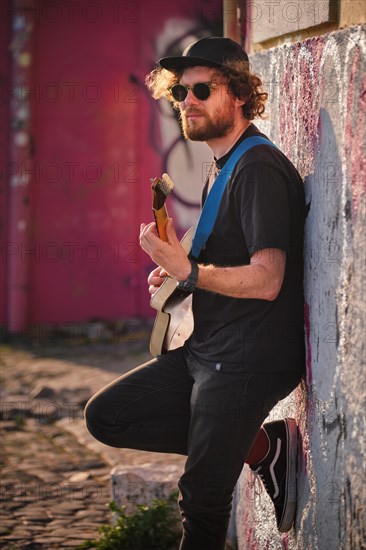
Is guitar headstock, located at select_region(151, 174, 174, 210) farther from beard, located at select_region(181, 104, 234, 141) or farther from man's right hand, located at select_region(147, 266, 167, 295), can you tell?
man's right hand, located at select_region(147, 266, 167, 295)

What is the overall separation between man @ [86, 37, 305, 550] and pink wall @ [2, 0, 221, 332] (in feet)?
22.7

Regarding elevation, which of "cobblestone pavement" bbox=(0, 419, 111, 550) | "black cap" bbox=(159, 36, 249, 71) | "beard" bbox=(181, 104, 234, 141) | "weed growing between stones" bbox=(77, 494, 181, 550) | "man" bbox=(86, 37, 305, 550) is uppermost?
"black cap" bbox=(159, 36, 249, 71)

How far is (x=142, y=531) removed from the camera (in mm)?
4789

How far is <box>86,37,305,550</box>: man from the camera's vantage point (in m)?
3.51

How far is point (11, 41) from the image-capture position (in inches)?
419

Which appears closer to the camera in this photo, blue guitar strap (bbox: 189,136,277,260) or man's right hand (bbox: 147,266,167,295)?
blue guitar strap (bbox: 189,136,277,260)

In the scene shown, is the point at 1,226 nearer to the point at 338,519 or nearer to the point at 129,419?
the point at 129,419

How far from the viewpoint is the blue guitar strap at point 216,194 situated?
12.2 feet

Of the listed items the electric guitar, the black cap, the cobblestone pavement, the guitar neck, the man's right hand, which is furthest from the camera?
the cobblestone pavement

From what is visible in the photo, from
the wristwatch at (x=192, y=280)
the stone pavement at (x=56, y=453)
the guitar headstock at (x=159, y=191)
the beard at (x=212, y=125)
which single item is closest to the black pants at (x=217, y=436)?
the wristwatch at (x=192, y=280)

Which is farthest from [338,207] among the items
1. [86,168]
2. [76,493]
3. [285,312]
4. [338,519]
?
[86,168]

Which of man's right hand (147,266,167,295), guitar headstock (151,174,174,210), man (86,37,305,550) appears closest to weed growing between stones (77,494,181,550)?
man (86,37,305,550)

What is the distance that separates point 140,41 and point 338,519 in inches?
333

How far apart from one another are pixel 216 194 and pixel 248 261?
0.94ft
